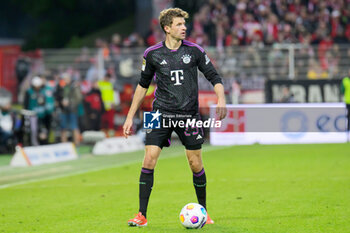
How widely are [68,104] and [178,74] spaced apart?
14.5m

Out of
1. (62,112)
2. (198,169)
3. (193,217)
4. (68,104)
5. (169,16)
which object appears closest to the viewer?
(193,217)

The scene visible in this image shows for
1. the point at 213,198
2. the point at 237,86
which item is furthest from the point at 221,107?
the point at 237,86

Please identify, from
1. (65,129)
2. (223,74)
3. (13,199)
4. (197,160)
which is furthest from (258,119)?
(197,160)

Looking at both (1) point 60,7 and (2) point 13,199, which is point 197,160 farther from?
(1) point 60,7

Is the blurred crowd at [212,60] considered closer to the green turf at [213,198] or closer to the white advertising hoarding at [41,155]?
the white advertising hoarding at [41,155]

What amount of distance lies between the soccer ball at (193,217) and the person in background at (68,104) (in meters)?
14.6

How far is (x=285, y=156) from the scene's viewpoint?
17531 millimetres

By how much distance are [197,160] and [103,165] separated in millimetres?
8612

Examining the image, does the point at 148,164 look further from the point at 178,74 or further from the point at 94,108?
the point at 94,108

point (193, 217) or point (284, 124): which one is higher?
point (193, 217)

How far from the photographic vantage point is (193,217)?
7.91 metres

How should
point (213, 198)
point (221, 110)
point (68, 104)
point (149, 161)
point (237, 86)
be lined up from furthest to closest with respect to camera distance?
point (237, 86) < point (68, 104) < point (213, 198) < point (149, 161) < point (221, 110)

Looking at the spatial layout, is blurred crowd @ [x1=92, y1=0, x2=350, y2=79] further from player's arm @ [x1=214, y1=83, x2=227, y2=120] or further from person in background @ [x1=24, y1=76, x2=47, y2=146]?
player's arm @ [x1=214, y1=83, x2=227, y2=120]

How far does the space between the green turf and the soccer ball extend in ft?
0.29
